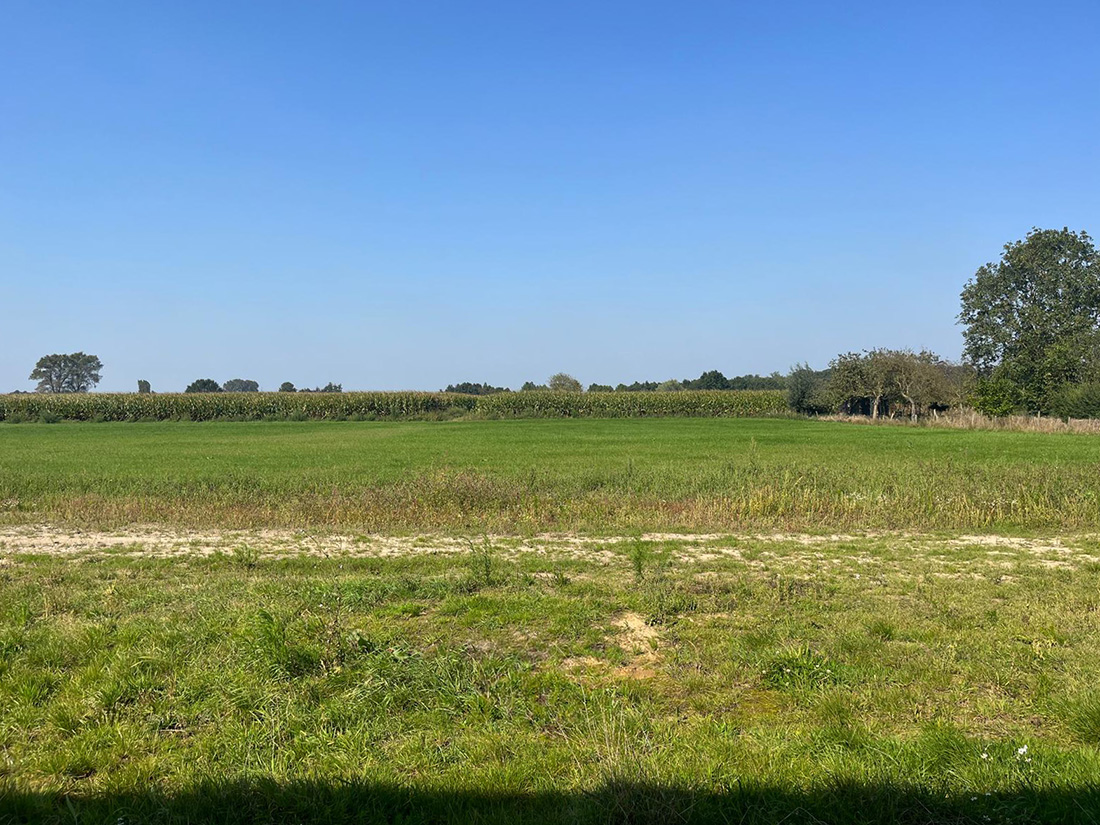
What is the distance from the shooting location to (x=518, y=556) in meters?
11.3

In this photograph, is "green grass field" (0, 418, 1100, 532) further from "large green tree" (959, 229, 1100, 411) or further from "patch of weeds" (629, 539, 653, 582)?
"large green tree" (959, 229, 1100, 411)

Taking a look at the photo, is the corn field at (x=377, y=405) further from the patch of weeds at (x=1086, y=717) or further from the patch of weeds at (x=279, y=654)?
the patch of weeds at (x=1086, y=717)

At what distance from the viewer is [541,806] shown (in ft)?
12.4

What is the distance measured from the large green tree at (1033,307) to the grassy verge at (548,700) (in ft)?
235

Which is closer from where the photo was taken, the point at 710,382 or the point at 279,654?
the point at 279,654

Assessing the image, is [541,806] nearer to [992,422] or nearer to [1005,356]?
[992,422]

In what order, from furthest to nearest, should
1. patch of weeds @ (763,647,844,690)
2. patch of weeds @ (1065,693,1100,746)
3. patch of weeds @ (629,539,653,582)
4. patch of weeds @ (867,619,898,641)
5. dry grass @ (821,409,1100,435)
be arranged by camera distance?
1. dry grass @ (821,409,1100,435)
2. patch of weeds @ (629,539,653,582)
3. patch of weeds @ (867,619,898,641)
4. patch of weeds @ (763,647,844,690)
5. patch of weeds @ (1065,693,1100,746)

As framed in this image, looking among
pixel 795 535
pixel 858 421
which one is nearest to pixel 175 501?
pixel 795 535

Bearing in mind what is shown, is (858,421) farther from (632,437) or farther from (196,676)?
(196,676)

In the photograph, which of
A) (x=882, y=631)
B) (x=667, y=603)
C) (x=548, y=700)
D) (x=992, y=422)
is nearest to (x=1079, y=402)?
(x=992, y=422)

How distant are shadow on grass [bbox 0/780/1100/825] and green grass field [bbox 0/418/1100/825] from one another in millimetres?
15

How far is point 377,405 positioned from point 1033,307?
73.1m

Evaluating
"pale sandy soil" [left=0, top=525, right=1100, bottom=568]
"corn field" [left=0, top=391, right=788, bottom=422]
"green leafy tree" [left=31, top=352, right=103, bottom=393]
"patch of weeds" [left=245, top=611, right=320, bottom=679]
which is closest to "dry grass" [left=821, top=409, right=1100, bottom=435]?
"corn field" [left=0, top=391, right=788, bottom=422]

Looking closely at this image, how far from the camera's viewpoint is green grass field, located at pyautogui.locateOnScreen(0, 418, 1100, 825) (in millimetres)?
3881
